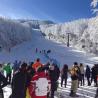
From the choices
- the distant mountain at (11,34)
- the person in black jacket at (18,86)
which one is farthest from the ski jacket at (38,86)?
the distant mountain at (11,34)

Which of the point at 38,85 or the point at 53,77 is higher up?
the point at 38,85

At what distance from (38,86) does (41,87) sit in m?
0.12

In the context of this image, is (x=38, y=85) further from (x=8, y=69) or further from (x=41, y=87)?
(x=8, y=69)

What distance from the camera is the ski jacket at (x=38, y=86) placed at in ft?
37.8

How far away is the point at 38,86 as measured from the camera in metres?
11.6

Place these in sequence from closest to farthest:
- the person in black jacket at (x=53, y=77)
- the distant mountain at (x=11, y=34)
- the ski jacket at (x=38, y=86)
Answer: the ski jacket at (x=38, y=86) < the person in black jacket at (x=53, y=77) < the distant mountain at (x=11, y=34)

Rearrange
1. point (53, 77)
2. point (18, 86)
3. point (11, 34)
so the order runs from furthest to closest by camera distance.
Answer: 1. point (11, 34)
2. point (53, 77)
3. point (18, 86)

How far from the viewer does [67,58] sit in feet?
285

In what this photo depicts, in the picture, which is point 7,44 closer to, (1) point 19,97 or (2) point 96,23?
(2) point 96,23

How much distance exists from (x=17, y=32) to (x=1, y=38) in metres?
27.0

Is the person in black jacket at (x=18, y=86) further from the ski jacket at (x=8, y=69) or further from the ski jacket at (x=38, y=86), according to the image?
the ski jacket at (x=8, y=69)

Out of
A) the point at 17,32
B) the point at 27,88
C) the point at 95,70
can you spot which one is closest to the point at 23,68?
the point at 27,88

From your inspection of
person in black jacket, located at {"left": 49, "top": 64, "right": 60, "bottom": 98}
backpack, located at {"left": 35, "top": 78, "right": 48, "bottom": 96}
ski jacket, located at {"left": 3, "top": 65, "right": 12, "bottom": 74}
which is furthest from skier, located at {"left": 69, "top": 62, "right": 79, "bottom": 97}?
backpack, located at {"left": 35, "top": 78, "right": 48, "bottom": 96}

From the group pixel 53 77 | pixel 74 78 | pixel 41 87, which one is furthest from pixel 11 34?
pixel 41 87
